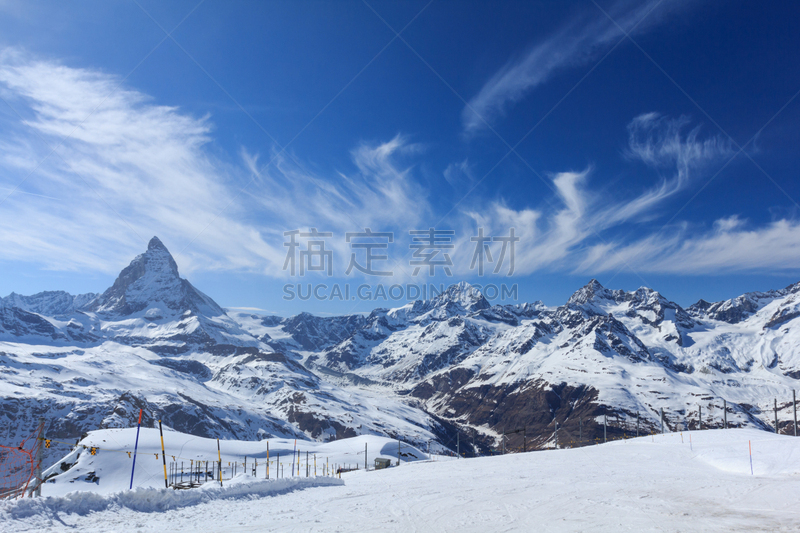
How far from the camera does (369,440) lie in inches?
4889

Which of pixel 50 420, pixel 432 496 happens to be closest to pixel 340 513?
pixel 432 496

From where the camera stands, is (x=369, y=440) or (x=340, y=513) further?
(x=369, y=440)

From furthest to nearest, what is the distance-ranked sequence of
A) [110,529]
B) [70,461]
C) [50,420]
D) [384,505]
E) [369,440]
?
[50,420]
[369,440]
[70,461]
[384,505]
[110,529]

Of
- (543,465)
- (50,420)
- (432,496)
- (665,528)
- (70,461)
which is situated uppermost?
(665,528)

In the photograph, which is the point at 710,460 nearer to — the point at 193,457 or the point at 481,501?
the point at 481,501

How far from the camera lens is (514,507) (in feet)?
66.0

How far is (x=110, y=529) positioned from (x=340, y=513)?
28.8ft

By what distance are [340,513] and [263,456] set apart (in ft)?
308

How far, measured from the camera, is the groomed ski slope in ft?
53.0

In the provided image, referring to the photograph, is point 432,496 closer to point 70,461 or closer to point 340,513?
point 340,513

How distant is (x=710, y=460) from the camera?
3894 cm

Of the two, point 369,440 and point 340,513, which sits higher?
point 340,513

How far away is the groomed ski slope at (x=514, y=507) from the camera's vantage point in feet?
53.0

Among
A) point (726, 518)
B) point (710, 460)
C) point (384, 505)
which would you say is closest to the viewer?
point (726, 518)
